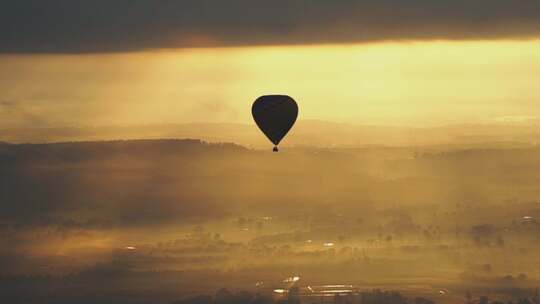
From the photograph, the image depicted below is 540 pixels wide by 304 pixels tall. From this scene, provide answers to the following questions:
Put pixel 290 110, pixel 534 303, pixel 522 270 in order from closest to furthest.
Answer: pixel 290 110, pixel 534 303, pixel 522 270

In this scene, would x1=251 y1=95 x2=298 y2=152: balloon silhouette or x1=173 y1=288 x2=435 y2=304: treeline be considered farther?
x1=173 y1=288 x2=435 y2=304: treeline

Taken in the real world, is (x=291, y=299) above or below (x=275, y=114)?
above

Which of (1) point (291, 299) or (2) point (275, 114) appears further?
(1) point (291, 299)

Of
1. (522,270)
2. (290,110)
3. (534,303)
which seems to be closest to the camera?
(290,110)

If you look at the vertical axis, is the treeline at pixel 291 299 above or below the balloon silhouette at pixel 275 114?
above

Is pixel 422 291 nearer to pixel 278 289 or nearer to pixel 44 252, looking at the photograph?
pixel 278 289

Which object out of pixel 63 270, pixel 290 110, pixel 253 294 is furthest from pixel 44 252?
pixel 290 110

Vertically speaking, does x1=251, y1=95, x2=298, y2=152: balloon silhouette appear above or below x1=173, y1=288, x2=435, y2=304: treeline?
below

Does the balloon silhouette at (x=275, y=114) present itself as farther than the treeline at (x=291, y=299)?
No
